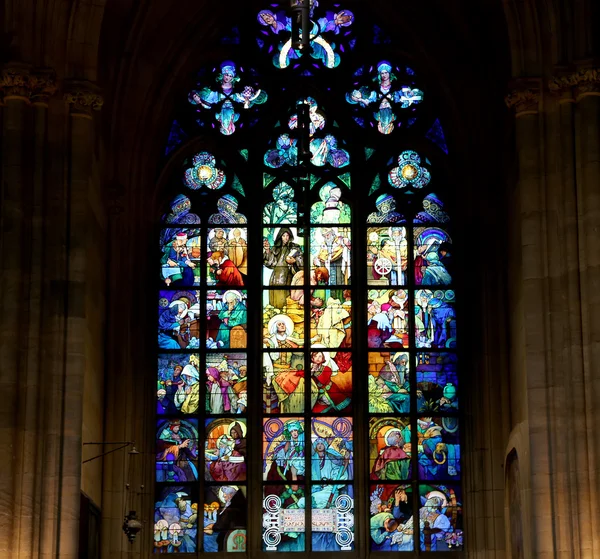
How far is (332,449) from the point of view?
25766 mm

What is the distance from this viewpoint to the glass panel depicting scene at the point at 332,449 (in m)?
25.6

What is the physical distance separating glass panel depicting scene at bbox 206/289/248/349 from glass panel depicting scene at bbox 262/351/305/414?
0.55 metres

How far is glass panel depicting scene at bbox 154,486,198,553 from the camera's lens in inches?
995

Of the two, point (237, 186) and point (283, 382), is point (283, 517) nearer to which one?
point (283, 382)

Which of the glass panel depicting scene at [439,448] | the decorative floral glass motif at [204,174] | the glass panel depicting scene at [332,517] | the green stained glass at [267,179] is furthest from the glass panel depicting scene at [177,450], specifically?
the green stained glass at [267,179]

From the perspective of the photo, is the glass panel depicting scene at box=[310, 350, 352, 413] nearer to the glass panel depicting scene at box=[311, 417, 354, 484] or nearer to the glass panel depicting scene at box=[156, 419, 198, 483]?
the glass panel depicting scene at box=[311, 417, 354, 484]

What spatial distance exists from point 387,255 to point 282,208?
188 centimetres

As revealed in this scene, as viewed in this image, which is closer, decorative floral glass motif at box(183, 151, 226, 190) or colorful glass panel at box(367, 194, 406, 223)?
colorful glass panel at box(367, 194, 406, 223)
